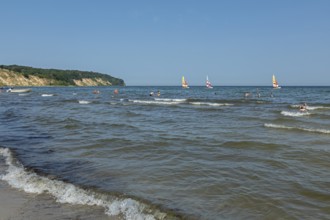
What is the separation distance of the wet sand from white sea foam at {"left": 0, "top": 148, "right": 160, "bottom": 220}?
196 millimetres

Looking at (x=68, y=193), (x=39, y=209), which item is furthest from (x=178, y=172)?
(x=39, y=209)

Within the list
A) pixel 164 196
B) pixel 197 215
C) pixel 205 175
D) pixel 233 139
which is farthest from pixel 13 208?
pixel 233 139

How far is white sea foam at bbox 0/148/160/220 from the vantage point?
6730 millimetres

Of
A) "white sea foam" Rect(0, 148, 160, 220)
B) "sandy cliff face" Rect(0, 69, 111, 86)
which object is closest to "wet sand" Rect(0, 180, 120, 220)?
"white sea foam" Rect(0, 148, 160, 220)

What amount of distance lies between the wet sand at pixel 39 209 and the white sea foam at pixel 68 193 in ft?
0.64

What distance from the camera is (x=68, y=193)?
772 centimetres

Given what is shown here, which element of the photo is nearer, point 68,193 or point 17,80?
point 68,193

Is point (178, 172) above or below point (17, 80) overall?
below

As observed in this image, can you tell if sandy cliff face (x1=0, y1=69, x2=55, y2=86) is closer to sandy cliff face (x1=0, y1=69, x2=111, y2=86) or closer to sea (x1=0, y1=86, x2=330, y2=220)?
sandy cliff face (x1=0, y1=69, x2=111, y2=86)

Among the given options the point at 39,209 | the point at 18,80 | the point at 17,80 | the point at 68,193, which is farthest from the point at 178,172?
the point at 18,80

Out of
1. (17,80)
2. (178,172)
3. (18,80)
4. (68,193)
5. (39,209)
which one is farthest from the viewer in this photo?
(18,80)

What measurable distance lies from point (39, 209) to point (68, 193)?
937 mm

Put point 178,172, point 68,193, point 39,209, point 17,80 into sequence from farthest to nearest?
point 17,80 → point 178,172 → point 68,193 → point 39,209

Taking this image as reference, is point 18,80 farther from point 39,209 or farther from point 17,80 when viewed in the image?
point 39,209
